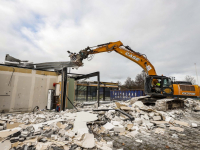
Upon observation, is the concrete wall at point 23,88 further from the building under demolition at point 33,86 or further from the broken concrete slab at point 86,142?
the broken concrete slab at point 86,142

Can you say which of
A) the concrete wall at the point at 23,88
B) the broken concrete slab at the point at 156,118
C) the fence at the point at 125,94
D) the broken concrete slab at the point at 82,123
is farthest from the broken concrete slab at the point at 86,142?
the fence at the point at 125,94

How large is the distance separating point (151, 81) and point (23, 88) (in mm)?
10167

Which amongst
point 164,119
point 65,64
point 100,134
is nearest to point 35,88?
point 65,64

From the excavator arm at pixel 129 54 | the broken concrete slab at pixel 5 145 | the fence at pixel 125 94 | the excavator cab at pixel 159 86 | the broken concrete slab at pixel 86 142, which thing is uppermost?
the excavator arm at pixel 129 54

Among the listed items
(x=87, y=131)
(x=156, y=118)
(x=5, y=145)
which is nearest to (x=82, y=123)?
(x=87, y=131)

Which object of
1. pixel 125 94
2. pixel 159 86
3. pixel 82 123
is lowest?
pixel 82 123

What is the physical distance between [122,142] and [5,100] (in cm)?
989

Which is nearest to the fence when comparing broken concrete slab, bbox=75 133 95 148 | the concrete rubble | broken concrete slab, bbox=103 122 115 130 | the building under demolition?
the building under demolition

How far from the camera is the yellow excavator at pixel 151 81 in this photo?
26.7 feet

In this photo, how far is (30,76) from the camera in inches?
416

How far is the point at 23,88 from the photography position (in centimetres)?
1018

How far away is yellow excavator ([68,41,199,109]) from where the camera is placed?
26.7 ft

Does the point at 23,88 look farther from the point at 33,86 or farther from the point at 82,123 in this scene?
the point at 82,123

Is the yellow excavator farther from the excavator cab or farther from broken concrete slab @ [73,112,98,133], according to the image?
broken concrete slab @ [73,112,98,133]
